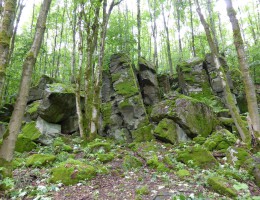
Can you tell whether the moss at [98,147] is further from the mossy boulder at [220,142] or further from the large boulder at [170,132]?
the mossy boulder at [220,142]

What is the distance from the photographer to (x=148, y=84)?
1598 centimetres

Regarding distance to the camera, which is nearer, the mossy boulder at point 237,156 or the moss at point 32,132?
the mossy boulder at point 237,156

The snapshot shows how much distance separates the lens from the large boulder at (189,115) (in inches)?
429

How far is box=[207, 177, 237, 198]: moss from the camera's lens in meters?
4.59

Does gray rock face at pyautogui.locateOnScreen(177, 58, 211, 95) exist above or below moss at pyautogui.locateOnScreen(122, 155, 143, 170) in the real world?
above

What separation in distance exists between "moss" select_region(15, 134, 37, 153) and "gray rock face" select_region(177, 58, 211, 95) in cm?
1080

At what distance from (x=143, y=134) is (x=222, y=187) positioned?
7406 millimetres

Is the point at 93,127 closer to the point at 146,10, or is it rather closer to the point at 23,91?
the point at 23,91

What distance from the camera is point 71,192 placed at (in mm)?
5027

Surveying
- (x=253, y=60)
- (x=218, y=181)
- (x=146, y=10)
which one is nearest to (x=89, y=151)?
(x=218, y=181)

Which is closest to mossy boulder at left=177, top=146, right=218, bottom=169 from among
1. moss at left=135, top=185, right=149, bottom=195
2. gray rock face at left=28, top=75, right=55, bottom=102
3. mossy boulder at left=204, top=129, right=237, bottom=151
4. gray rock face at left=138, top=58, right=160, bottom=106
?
mossy boulder at left=204, top=129, right=237, bottom=151

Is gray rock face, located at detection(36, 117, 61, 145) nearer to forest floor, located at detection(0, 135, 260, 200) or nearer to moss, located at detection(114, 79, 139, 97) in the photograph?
moss, located at detection(114, 79, 139, 97)

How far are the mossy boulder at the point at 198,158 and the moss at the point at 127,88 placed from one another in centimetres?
697

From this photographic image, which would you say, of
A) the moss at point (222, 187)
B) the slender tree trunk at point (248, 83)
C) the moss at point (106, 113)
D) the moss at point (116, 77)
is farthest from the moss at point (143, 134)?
the moss at point (222, 187)
